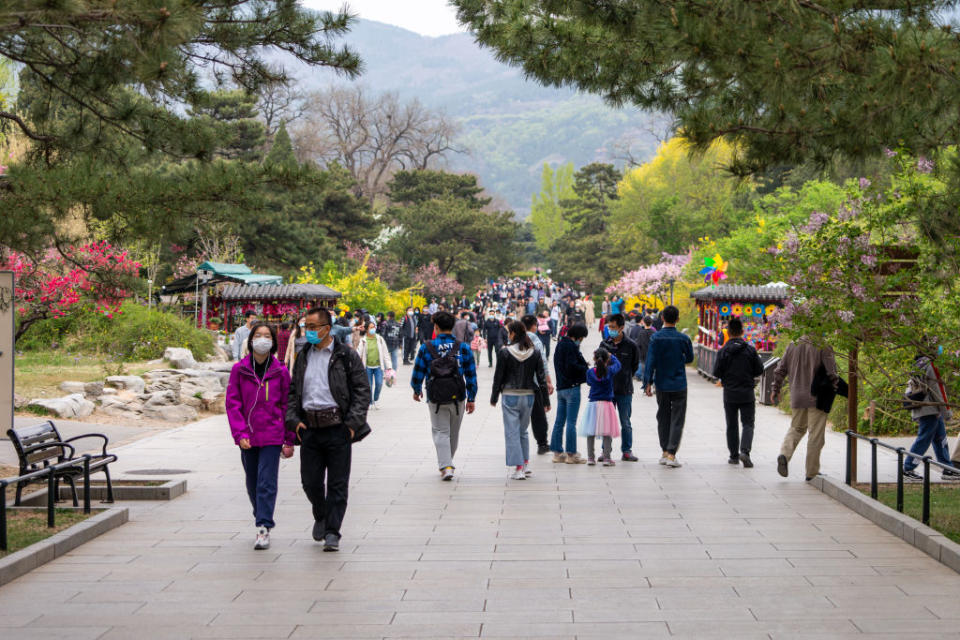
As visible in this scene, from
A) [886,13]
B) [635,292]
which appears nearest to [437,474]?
[886,13]

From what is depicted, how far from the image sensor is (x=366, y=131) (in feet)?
236

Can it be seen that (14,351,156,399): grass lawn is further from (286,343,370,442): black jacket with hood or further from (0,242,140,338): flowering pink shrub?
(286,343,370,442): black jacket with hood

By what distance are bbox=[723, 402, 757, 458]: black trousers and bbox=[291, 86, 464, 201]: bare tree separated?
59208 millimetres

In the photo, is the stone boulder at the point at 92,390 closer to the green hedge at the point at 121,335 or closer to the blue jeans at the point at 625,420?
the green hedge at the point at 121,335

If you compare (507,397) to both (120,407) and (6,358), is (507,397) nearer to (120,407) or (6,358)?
(6,358)

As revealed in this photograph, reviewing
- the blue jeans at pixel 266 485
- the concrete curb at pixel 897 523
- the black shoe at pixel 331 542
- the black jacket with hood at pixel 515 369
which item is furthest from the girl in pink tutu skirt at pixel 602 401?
the blue jeans at pixel 266 485

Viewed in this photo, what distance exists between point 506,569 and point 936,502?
4626mm

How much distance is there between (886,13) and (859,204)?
351 cm

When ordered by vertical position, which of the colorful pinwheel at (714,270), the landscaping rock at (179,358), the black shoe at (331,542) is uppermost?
the colorful pinwheel at (714,270)

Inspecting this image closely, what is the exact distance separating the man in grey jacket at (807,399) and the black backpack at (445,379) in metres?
3.29

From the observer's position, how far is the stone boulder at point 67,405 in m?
15.5

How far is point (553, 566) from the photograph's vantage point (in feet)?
23.8

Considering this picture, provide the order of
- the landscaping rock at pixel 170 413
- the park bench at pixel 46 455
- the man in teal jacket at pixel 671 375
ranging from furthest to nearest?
the landscaping rock at pixel 170 413
the man in teal jacket at pixel 671 375
the park bench at pixel 46 455

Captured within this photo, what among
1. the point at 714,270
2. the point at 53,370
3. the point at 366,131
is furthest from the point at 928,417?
the point at 366,131
